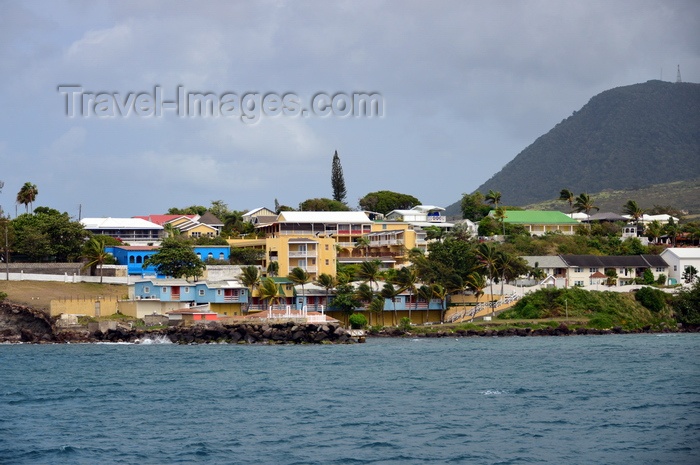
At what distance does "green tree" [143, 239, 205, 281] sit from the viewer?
258ft

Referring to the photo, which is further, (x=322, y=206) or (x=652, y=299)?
(x=322, y=206)

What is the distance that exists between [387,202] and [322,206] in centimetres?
1097

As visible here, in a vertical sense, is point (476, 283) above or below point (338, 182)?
below

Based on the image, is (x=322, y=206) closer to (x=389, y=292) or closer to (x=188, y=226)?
(x=188, y=226)

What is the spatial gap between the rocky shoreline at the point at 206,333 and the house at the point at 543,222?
124 ft

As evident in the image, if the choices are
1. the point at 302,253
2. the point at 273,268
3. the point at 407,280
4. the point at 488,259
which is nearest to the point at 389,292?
the point at 407,280

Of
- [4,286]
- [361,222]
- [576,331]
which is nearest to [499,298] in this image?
[576,331]

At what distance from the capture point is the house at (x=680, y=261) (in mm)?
86562

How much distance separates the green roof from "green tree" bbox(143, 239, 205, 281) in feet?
135

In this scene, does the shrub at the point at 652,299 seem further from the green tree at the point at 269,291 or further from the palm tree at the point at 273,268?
the palm tree at the point at 273,268

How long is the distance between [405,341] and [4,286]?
105 feet

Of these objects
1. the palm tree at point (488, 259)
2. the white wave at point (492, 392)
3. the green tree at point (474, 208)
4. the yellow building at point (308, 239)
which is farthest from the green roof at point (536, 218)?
the white wave at point (492, 392)

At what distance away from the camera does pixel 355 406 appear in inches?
1430

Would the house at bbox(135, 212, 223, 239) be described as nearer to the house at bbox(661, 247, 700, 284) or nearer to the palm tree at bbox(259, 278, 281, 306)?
the palm tree at bbox(259, 278, 281, 306)
